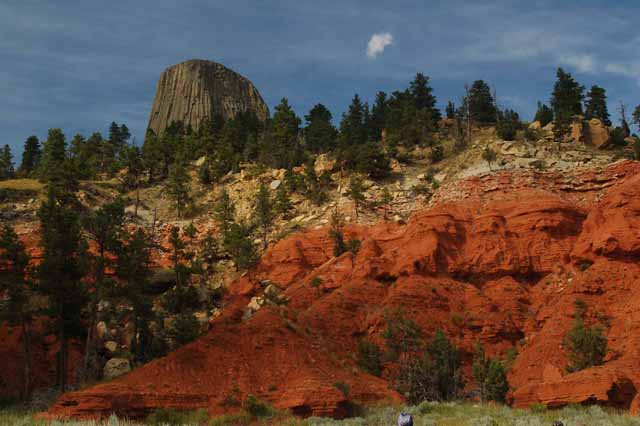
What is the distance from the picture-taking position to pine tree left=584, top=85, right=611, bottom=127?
73.0m

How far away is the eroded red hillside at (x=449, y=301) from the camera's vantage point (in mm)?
28734

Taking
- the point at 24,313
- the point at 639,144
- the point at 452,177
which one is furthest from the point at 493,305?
the point at 24,313

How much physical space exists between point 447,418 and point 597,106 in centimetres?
5944

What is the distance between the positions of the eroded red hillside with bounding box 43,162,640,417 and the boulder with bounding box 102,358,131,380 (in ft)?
19.7

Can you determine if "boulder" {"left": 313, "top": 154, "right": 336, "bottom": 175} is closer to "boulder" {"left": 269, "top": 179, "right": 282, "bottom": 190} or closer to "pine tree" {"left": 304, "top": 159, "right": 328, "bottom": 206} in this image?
"pine tree" {"left": 304, "top": 159, "right": 328, "bottom": 206}


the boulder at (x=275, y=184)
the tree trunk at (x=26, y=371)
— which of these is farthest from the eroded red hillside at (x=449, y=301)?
the boulder at (x=275, y=184)

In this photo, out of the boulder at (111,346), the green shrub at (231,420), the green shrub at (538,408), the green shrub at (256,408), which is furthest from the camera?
the boulder at (111,346)

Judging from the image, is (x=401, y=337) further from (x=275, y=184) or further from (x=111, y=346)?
(x=275, y=184)

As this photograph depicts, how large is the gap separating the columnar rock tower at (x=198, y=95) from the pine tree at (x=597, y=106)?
171ft

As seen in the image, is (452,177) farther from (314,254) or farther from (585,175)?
(314,254)

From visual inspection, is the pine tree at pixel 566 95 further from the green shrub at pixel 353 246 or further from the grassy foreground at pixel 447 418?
the grassy foreground at pixel 447 418

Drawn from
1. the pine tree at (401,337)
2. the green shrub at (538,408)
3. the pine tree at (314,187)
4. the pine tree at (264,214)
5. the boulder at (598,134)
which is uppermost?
the boulder at (598,134)

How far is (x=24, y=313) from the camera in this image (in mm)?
36656

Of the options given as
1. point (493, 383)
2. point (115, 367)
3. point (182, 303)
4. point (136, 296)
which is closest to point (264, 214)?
point (182, 303)
